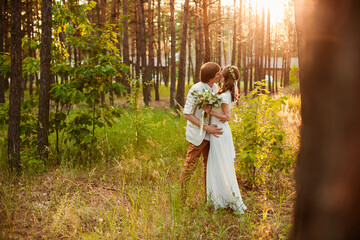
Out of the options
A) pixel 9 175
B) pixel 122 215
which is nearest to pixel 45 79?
pixel 9 175

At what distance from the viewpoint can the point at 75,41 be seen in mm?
5746

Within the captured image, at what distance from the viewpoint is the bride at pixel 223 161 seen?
423 centimetres

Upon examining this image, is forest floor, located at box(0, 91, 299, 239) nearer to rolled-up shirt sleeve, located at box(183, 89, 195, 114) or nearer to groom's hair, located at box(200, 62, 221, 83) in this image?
rolled-up shirt sleeve, located at box(183, 89, 195, 114)

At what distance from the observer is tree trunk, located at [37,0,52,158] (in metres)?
5.54

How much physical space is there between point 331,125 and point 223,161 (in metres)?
3.08

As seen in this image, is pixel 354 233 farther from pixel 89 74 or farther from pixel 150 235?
pixel 89 74

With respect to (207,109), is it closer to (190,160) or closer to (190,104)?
(190,104)

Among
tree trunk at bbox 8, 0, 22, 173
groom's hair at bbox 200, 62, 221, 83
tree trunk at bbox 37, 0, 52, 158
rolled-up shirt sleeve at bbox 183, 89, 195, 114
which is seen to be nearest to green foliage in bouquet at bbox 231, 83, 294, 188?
groom's hair at bbox 200, 62, 221, 83

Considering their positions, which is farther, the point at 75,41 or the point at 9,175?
the point at 75,41

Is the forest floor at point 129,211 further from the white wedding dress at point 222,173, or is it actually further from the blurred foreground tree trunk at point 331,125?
the blurred foreground tree trunk at point 331,125

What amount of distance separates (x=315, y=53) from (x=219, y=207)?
133 inches

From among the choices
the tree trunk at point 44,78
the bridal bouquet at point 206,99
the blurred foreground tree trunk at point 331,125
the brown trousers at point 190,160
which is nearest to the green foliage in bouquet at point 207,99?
the bridal bouquet at point 206,99

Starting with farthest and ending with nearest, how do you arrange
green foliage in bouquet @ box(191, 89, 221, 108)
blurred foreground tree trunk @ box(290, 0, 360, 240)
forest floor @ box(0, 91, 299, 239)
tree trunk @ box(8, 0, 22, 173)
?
tree trunk @ box(8, 0, 22, 173) < green foliage in bouquet @ box(191, 89, 221, 108) < forest floor @ box(0, 91, 299, 239) < blurred foreground tree trunk @ box(290, 0, 360, 240)

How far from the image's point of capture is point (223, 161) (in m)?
4.23
